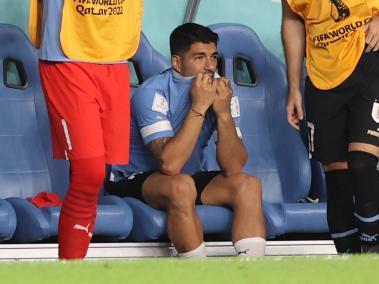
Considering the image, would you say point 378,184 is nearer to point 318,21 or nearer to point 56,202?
point 318,21

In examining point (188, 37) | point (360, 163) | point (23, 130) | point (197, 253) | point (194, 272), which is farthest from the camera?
point (23, 130)

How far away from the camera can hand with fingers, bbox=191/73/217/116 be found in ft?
15.3

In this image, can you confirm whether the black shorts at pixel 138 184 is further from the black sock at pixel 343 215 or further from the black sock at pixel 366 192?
the black sock at pixel 366 192

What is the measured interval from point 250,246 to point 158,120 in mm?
726

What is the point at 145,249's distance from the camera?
4711 mm

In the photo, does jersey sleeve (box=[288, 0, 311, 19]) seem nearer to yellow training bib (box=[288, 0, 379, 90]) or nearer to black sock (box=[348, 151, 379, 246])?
yellow training bib (box=[288, 0, 379, 90])

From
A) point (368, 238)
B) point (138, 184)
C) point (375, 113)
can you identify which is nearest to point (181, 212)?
point (138, 184)

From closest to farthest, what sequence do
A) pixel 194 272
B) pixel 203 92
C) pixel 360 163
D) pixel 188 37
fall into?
pixel 194 272
pixel 360 163
pixel 203 92
pixel 188 37

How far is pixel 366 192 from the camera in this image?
4.05 meters

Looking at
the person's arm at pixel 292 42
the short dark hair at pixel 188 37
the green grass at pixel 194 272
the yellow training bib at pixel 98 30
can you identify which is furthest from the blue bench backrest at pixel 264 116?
the green grass at pixel 194 272

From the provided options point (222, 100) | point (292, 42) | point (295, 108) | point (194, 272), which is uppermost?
point (194, 272)

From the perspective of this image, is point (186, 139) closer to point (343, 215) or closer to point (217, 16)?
point (343, 215)

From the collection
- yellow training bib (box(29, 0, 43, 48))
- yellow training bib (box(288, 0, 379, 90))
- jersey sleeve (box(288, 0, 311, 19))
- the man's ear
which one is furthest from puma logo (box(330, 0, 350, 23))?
yellow training bib (box(29, 0, 43, 48))

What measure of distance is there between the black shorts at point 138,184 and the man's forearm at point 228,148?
125mm
